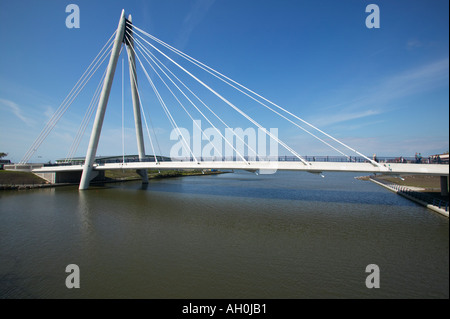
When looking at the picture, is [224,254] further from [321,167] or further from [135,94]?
[135,94]

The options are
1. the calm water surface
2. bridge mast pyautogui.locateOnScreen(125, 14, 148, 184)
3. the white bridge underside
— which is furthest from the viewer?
bridge mast pyautogui.locateOnScreen(125, 14, 148, 184)

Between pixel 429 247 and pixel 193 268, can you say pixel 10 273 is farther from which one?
pixel 429 247

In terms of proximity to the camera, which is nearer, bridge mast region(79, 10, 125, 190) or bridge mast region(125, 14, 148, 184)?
bridge mast region(79, 10, 125, 190)

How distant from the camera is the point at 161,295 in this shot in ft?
19.4

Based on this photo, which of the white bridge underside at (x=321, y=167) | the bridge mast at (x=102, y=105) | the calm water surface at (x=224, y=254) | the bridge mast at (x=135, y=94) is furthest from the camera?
the bridge mast at (x=135, y=94)

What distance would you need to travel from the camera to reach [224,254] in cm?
859

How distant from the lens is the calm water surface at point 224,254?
6.06 metres

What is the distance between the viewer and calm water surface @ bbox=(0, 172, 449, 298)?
6.06 meters

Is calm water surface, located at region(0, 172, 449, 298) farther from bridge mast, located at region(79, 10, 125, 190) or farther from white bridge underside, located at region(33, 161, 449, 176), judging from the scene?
bridge mast, located at region(79, 10, 125, 190)

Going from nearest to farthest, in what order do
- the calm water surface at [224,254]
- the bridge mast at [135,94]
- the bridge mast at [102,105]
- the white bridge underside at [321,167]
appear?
the calm water surface at [224,254], the white bridge underside at [321,167], the bridge mast at [102,105], the bridge mast at [135,94]

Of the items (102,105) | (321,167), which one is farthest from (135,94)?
(321,167)

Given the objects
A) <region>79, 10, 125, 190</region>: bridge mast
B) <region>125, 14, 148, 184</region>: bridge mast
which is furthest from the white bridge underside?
<region>125, 14, 148, 184</region>: bridge mast

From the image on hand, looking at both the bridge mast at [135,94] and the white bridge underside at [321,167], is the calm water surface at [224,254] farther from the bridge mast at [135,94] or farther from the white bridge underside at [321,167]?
the bridge mast at [135,94]

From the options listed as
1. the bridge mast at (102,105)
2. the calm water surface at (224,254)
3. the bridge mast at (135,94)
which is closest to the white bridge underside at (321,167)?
the calm water surface at (224,254)
